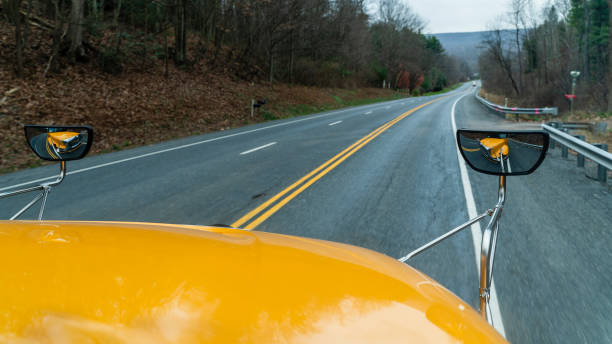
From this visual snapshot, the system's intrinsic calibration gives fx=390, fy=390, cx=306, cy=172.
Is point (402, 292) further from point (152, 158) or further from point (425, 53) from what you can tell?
point (425, 53)

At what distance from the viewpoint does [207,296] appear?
111cm

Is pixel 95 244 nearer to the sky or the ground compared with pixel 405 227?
nearer to the sky

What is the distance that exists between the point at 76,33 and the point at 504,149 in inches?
776

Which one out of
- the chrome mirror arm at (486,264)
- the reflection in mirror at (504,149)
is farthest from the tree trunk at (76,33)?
the chrome mirror arm at (486,264)

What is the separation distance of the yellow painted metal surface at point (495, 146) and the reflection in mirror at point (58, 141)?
2.41 m

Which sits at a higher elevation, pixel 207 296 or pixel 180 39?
pixel 180 39

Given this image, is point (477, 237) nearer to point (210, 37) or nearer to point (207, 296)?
point (207, 296)

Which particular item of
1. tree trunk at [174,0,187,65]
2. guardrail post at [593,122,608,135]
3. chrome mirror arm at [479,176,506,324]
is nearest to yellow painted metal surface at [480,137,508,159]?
chrome mirror arm at [479,176,506,324]

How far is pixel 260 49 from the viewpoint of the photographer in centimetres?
3366

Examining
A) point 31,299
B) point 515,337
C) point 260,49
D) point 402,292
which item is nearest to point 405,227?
point 515,337

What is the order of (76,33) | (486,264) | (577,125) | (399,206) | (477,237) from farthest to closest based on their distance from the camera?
(76,33), (577,125), (399,206), (477,237), (486,264)

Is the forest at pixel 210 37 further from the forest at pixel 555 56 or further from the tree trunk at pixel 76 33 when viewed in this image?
the forest at pixel 555 56

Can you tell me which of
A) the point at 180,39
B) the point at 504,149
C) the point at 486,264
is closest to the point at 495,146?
the point at 504,149

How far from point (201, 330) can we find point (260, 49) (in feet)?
114
